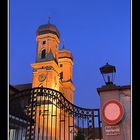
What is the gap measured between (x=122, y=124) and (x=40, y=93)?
3.79 ft

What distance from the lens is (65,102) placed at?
12.2 ft

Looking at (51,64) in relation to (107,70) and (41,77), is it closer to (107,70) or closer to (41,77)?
(41,77)

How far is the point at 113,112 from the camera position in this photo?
3.04 metres

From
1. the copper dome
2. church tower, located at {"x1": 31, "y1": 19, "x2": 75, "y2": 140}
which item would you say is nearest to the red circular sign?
church tower, located at {"x1": 31, "y1": 19, "x2": 75, "y2": 140}

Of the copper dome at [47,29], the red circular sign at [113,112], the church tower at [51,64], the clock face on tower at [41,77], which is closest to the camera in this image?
the red circular sign at [113,112]

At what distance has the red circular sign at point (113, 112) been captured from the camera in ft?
9.96

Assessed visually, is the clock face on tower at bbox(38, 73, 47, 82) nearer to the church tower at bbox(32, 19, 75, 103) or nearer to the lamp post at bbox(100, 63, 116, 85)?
the church tower at bbox(32, 19, 75, 103)

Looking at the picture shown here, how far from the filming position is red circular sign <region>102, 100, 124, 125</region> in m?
3.04

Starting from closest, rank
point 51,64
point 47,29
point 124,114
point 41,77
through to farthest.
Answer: point 124,114
point 41,77
point 51,64
point 47,29

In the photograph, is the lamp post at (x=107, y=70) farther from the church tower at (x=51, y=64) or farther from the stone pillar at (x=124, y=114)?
the church tower at (x=51, y=64)

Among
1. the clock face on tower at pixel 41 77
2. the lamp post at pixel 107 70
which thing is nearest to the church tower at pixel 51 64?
the clock face on tower at pixel 41 77

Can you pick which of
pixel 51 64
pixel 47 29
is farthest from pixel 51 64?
pixel 47 29
